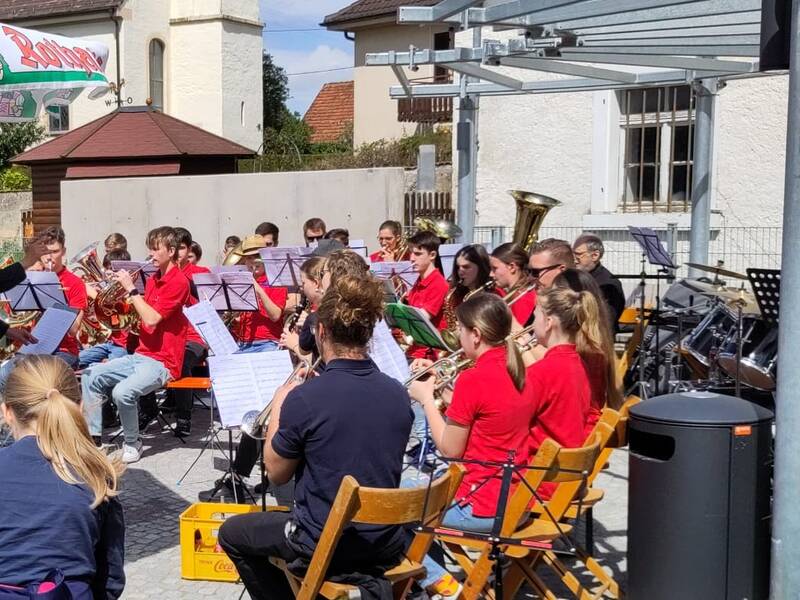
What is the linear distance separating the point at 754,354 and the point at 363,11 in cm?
2367

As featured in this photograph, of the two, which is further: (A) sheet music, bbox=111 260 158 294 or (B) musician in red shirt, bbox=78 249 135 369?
(A) sheet music, bbox=111 260 158 294

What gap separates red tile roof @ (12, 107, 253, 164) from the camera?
1755 centimetres

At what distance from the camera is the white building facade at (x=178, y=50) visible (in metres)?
30.6

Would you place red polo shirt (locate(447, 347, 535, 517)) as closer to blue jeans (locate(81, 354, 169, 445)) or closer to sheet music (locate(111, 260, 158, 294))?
blue jeans (locate(81, 354, 169, 445))

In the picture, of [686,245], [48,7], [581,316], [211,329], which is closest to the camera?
[581,316]

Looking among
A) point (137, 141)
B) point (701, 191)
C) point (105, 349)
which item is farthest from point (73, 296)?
point (137, 141)

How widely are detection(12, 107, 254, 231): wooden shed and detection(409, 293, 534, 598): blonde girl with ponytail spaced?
14084mm

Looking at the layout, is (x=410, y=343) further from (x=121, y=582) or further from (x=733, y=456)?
(x=121, y=582)

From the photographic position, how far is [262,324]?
8.05 metres

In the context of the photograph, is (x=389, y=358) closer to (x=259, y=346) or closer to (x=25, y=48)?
(x=259, y=346)

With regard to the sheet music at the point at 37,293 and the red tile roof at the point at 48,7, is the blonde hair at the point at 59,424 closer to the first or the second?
the sheet music at the point at 37,293

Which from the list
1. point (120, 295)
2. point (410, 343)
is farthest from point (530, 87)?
point (120, 295)

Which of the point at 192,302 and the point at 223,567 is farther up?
the point at 192,302

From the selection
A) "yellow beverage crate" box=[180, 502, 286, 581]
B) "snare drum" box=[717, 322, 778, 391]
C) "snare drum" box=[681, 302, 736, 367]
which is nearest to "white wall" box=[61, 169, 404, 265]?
"snare drum" box=[681, 302, 736, 367]
